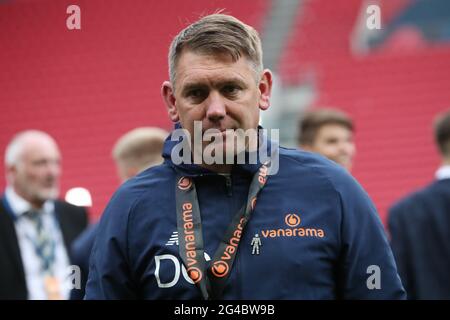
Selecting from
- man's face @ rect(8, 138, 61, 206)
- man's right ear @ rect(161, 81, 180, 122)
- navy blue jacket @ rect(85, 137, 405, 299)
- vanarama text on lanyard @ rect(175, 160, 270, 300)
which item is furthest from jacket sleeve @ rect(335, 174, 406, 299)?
man's face @ rect(8, 138, 61, 206)

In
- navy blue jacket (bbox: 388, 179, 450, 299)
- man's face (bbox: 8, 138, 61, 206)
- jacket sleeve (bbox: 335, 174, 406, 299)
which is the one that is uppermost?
man's face (bbox: 8, 138, 61, 206)

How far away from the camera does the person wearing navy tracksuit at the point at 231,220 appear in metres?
2.26

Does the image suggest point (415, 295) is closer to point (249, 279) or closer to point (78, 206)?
point (78, 206)

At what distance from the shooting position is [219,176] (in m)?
2.39

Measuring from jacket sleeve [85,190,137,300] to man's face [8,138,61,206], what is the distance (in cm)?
362

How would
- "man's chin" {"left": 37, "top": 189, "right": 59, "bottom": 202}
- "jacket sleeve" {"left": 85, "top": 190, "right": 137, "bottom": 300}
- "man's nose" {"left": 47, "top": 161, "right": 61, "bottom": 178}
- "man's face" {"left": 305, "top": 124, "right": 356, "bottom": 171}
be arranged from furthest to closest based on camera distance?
"man's nose" {"left": 47, "top": 161, "right": 61, "bottom": 178} < "man's chin" {"left": 37, "top": 189, "right": 59, "bottom": 202} < "man's face" {"left": 305, "top": 124, "right": 356, "bottom": 171} < "jacket sleeve" {"left": 85, "top": 190, "right": 137, "bottom": 300}

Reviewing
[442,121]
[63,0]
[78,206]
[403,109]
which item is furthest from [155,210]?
[63,0]

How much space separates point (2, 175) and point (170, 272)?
11232mm

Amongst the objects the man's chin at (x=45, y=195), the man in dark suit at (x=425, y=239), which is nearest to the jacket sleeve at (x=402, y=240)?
the man in dark suit at (x=425, y=239)

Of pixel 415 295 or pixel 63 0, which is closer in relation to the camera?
pixel 415 295

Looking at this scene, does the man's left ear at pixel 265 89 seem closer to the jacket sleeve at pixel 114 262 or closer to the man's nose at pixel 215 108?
the man's nose at pixel 215 108

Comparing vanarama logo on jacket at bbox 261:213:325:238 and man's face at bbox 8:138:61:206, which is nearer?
vanarama logo on jacket at bbox 261:213:325:238

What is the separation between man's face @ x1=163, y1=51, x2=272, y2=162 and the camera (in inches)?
92.7

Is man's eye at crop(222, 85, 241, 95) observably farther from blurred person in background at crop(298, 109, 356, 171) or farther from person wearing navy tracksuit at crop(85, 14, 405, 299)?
blurred person in background at crop(298, 109, 356, 171)
